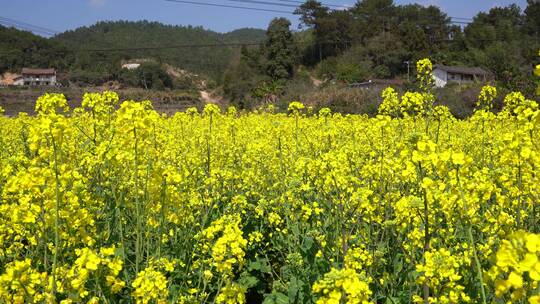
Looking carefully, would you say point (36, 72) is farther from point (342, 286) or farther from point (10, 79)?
point (342, 286)

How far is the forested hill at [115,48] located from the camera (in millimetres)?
78812

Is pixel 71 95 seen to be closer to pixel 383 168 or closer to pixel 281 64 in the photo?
pixel 281 64

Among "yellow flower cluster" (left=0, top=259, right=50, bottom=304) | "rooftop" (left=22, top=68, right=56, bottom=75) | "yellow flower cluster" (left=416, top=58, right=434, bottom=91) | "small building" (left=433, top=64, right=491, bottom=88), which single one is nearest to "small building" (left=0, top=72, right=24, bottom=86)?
"rooftop" (left=22, top=68, right=56, bottom=75)

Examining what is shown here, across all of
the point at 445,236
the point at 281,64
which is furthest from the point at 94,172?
the point at 281,64

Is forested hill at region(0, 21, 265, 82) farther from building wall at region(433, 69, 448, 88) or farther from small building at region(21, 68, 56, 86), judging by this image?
building wall at region(433, 69, 448, 88)

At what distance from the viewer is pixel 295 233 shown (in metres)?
3.57

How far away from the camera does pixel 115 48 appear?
286 ft

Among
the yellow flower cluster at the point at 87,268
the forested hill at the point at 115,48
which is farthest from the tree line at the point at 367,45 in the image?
the yellow flower cluster at the point at 87,268

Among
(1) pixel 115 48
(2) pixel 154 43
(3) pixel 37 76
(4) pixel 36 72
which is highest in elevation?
(2) pixel 154 43

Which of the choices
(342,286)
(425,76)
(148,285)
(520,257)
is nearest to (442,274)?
(342,286)

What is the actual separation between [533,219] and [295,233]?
5.20 ft

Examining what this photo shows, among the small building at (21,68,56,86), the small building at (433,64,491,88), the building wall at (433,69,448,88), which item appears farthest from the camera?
the small building at (21,68,56,86)

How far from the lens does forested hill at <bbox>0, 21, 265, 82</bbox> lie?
78812mm

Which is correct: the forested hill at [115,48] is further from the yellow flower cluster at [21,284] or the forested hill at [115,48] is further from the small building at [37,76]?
the yellow flower cluster at [21,284]
